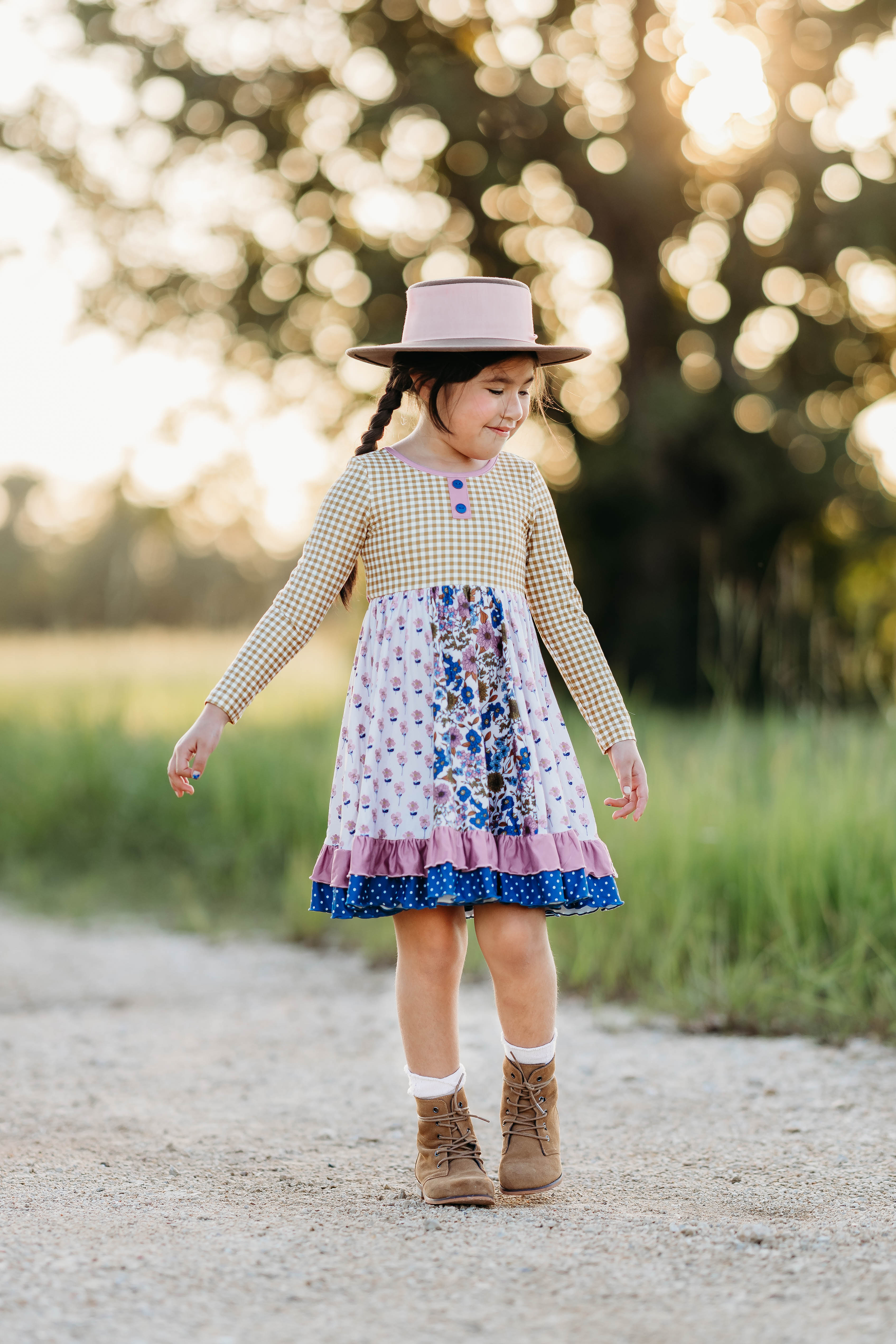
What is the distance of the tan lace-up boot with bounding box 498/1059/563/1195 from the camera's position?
7.38 ft

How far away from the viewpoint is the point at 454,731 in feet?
7.24

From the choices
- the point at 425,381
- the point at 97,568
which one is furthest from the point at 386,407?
the point at 97,568

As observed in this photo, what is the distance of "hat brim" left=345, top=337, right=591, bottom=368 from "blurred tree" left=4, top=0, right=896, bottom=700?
6.42m

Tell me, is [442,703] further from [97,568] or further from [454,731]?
[97,568]

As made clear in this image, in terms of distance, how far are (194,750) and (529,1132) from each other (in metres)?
0.87

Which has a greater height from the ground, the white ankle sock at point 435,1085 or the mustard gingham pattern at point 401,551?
the mustard gingham pattern at point 401,551

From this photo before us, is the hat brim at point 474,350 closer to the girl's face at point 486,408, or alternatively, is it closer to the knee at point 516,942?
the girl's face at point 486,408

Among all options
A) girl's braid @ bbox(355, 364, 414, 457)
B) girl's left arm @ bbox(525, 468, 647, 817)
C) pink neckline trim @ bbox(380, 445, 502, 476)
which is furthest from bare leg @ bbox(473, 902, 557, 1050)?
girl's braid @ bbox(355, 364, 414, 457)

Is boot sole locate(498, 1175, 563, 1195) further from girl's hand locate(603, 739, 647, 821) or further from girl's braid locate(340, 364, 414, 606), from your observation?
girl's braid locate(340, 364, 414, 606)

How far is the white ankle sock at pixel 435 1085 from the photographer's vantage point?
2.26 meters

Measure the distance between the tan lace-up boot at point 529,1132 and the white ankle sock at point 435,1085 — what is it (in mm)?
87

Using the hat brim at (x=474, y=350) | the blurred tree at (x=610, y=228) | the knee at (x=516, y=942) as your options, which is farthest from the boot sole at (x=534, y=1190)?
the blurred tree at (x=610, y=228)

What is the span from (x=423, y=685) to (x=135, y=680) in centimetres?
613

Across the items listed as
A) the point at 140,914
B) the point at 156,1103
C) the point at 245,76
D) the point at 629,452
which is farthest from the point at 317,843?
the point at 245,76
